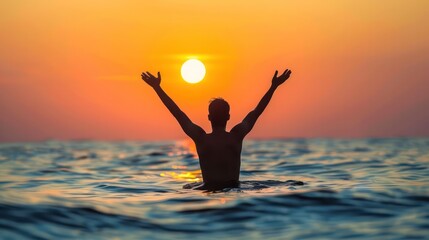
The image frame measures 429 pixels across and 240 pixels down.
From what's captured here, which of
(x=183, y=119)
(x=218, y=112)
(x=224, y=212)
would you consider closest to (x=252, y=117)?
(x=218, y=112)

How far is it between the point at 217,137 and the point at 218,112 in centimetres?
45

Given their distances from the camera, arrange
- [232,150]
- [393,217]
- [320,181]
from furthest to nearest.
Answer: [320,181], [232,150], [393,217]

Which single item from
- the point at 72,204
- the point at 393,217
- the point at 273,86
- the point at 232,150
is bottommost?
the point at 393,217

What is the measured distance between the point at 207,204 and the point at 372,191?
3.50 metres

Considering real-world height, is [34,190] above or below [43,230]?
above

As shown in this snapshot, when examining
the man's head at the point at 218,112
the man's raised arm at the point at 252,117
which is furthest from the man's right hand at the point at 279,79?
the man's head at the point at 218,112

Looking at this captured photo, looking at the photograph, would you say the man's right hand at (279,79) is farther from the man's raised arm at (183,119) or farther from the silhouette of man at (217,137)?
the man's raised arm at (183,119)

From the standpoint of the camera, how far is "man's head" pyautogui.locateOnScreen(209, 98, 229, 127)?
10.3m

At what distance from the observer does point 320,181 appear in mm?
14008

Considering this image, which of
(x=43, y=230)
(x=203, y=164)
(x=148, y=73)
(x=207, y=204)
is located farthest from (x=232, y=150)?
(x=43, y=230)

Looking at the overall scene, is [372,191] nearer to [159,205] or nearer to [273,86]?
[273,86]

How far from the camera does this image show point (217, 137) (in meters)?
10.4

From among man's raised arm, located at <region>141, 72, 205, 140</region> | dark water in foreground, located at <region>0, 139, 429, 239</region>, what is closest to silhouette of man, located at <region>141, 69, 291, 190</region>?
man's raised arm, located at <region>141, 72, 205, 140</region>

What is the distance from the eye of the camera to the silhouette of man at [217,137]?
10375mm
